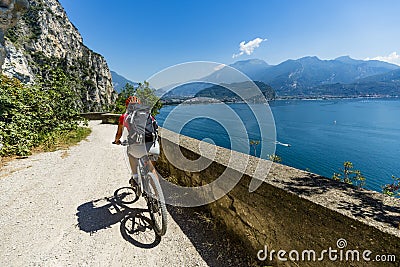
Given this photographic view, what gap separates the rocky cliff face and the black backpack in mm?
61440

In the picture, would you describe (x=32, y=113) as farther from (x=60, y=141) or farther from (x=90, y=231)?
(x=90, y=231)

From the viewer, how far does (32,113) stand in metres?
8.88

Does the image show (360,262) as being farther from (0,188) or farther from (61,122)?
(61,122)

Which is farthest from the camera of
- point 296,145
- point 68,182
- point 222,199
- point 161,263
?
point 296,145

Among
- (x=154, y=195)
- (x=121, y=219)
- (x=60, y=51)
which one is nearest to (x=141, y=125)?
(x=154, y=195)

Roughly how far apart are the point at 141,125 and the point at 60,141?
8136 millimetres

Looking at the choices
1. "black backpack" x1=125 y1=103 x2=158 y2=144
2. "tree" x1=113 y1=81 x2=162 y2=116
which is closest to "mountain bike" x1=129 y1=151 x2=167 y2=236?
"black backpack" x1=125 y1=103 x2=158 y2=144

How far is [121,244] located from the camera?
285 centimetres

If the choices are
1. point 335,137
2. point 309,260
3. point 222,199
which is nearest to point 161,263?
point 222,199

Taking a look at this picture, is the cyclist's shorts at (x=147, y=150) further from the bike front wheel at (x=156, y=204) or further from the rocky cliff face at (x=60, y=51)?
the rocky cliff face at (x=60, y=51)

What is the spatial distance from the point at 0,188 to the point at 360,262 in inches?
249

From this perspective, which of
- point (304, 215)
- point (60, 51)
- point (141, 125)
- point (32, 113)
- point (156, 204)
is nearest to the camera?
point (304, 215)

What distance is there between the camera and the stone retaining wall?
1484 mm

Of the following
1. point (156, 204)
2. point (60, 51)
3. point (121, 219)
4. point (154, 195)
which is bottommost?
point (121, 219)
